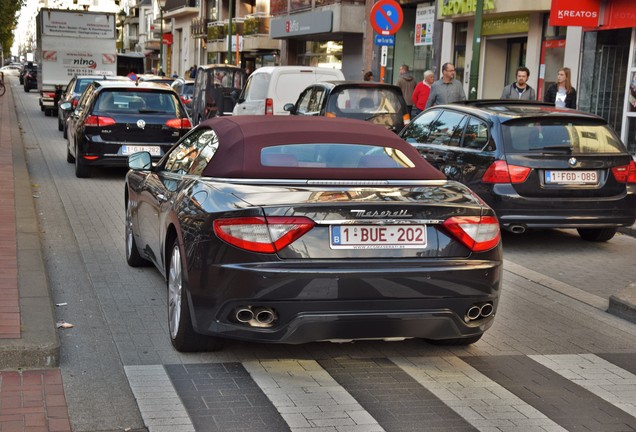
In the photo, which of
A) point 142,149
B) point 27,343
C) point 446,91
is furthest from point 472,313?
point 446,91

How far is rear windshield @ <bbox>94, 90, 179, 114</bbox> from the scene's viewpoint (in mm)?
15734

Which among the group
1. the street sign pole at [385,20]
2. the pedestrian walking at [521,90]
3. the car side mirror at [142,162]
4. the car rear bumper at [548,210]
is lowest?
the car rear bumper at [548,210]

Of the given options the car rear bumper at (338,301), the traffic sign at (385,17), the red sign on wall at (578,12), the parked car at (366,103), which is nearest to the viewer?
the car rear bumper at (338,301)

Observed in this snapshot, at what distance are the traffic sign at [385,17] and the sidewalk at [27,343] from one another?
32.7 feet

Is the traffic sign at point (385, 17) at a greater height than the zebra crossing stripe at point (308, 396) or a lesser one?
greater

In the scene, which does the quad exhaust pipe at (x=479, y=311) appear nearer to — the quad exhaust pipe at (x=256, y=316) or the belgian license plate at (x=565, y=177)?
the quad exhaust pipe at (x=256, y=316)

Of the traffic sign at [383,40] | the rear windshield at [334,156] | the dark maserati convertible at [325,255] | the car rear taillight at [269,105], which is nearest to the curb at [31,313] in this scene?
the dark maserati convertible at [325,255]

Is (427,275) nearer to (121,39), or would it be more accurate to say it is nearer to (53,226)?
(53,226)

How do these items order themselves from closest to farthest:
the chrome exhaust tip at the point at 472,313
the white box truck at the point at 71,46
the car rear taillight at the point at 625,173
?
the chrome exhaust tip at the point at 472,313, the car rear taillight at the point at 625,173, the white box truck at the point at 71,46

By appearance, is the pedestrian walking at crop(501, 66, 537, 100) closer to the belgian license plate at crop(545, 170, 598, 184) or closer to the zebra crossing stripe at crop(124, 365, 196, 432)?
the belgian license plate at crop(545, 170, 598, 184)

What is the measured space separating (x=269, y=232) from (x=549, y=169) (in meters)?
5.62

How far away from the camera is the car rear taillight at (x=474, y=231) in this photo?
549 centimetres

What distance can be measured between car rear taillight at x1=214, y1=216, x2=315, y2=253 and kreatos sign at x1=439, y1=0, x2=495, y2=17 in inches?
783

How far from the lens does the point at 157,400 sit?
5.10 metres
